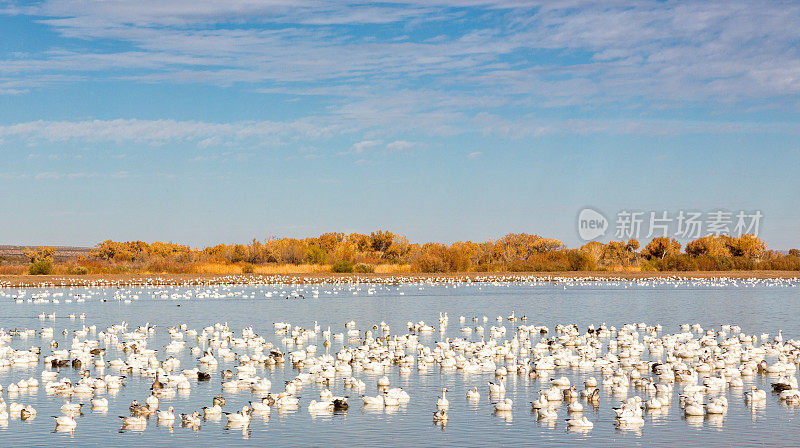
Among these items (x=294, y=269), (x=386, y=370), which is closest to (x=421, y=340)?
(x=386, y=370)

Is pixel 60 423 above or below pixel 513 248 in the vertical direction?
below

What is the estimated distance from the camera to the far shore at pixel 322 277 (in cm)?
7125

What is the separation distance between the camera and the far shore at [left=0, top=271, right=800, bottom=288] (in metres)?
71.2

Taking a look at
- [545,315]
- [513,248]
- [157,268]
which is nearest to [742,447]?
[545,315]

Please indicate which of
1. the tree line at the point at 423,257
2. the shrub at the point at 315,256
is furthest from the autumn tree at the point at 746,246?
the shrub at the point at 315,256

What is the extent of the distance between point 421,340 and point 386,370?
7.54 m

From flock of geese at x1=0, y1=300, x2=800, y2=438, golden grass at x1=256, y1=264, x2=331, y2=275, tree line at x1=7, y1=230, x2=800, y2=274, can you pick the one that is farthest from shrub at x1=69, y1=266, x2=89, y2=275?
flock of geese at x1=0, y1=300, x2=800, y2=438

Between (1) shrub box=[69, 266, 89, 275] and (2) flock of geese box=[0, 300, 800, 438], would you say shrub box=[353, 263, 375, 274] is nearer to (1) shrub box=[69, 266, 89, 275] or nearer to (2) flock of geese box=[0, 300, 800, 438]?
(1) shrub box=[69, 266, 89, 275]

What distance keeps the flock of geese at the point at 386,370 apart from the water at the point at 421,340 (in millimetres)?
252

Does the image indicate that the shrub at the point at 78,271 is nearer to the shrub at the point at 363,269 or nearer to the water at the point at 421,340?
the water at the point at 421,340

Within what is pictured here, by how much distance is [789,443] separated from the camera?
1620cm

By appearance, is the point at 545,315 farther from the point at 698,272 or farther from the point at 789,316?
the point at 698,272

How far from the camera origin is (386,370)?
81.2 feet

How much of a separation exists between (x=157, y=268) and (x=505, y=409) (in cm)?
7152
